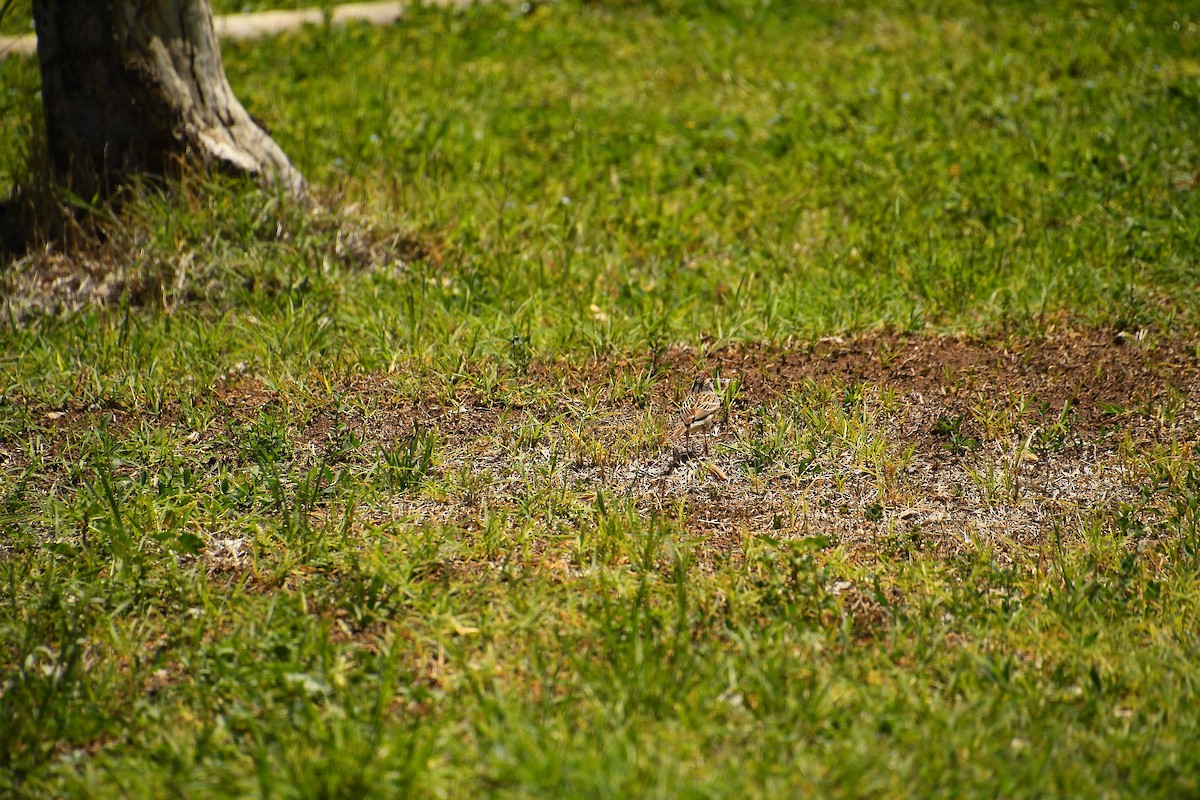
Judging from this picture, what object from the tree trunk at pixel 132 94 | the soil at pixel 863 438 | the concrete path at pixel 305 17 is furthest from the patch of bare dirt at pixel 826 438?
the concrete path at pixel 305 17

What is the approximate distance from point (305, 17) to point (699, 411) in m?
6.30

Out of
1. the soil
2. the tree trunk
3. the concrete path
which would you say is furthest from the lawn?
the concrete path

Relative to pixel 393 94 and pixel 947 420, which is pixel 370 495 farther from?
pixel 393 94

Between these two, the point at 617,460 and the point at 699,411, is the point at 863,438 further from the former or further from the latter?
the point at 617,460

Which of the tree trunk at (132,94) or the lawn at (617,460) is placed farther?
the tree trunk at (132,94)

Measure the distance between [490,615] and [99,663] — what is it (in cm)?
105

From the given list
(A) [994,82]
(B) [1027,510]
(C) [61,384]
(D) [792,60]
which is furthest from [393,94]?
(B) [1027,510]

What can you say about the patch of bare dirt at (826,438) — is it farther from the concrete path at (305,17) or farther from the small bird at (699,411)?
the concrete path at (305,17)

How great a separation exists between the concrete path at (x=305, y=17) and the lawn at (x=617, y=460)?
1.79m

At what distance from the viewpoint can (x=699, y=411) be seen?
4004 millimetres

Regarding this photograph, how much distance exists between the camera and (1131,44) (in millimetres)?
7723

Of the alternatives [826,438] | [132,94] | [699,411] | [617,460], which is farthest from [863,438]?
[132,94]

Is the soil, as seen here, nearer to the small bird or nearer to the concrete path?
the small bird

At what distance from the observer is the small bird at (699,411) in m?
3.92
